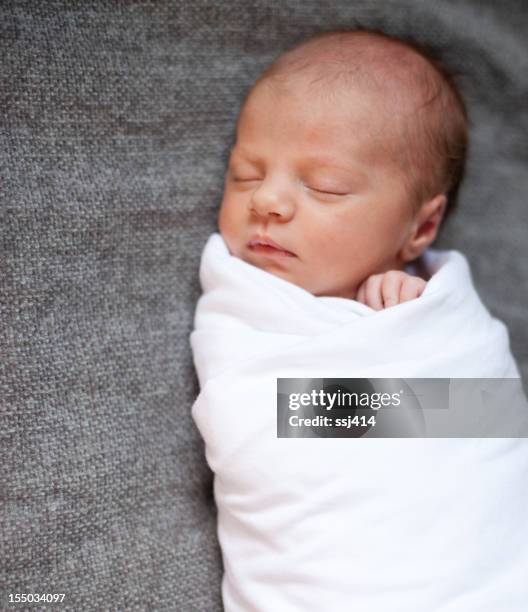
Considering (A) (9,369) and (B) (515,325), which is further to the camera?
(B) (515,325)

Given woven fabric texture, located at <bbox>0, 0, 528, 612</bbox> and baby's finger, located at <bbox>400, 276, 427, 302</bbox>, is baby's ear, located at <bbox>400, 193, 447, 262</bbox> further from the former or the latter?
woven fabric texture, located at <bbox>0, 0, 528, 612</bbox>

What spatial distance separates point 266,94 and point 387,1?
14.6 inches

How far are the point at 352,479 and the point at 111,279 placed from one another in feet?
1.50

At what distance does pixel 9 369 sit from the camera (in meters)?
1.01

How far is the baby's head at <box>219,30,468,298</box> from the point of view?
107 centimetres

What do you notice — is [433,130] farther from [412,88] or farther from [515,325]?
[515,325]

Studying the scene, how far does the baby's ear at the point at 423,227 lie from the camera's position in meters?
1.17

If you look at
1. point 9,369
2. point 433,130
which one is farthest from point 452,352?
point 9,369

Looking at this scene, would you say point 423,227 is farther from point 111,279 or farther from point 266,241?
point 111,279

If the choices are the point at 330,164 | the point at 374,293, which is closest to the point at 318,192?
the point at 330,164

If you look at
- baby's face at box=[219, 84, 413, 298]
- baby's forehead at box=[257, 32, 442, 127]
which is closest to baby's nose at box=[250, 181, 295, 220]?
baby's face at box=[219, 84, 413, 298]

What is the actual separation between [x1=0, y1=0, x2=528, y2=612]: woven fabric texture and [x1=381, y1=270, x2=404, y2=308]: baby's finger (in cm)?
30

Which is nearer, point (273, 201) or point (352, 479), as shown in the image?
point (352, 479)
